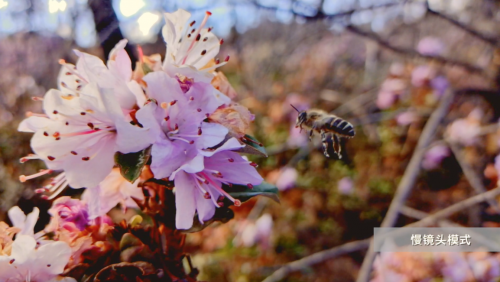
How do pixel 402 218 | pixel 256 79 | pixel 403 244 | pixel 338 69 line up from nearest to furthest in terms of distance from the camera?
pixel 403 244, pixel 402 218, pixel 256 79, pixel 338 69

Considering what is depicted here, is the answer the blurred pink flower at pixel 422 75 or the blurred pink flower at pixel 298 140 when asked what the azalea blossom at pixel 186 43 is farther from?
the blurred pink flower at pixel 422 75

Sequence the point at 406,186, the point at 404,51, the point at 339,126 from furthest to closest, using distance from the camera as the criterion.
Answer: the point at 404,51 → the point at 406,186 → the point at 339,126

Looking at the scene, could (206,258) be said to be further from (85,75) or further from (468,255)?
(85,75)

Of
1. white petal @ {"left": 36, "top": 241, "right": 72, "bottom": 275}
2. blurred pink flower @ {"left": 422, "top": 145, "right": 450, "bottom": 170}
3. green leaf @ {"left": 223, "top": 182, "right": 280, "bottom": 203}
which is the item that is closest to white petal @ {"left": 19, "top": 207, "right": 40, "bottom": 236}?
white petal @ {"left": 36, "top": 241, "right": 72, "bottom": 275}

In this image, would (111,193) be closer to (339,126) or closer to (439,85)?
(339,126)

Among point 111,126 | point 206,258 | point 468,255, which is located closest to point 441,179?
point 468,255

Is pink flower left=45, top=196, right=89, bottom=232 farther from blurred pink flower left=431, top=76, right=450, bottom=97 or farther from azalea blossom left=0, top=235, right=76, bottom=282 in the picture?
blurred pink flower left=431, top=76, right=450, bottom=97

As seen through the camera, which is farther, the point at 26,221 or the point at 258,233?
the point at 258,233

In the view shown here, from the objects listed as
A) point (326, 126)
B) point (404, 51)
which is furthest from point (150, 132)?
point (404, 51)
